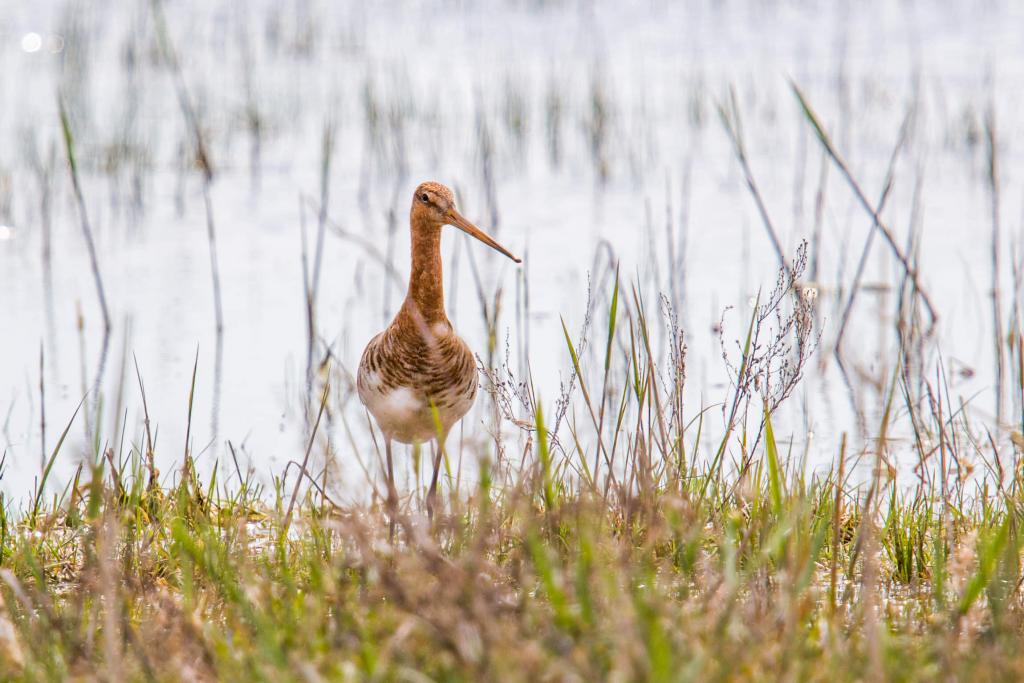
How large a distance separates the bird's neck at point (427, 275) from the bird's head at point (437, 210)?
0.08 feet

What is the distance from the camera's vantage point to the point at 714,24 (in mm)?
13922

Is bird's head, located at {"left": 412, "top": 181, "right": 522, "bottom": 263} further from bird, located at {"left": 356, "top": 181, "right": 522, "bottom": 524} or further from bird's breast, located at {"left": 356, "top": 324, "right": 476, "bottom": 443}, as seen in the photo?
bird's breast, located at {"left": 356, "top": 324, "right": 476, "bottom": 443}

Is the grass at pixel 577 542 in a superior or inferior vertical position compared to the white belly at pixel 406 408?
inferior

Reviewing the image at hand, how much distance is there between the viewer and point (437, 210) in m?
4.62

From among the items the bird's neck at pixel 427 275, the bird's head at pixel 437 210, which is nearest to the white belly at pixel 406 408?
the bird's neck at pixel 427 275

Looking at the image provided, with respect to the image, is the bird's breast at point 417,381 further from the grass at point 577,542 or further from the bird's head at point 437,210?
the bird's head at point 437,210

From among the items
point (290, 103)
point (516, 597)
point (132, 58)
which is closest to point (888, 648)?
point (516, 597)

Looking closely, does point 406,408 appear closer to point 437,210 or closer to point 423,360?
point 423,360

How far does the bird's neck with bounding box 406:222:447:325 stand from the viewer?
457 centimetres

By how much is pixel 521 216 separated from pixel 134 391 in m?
3.20

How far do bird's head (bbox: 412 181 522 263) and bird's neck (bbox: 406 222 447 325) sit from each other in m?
0.02

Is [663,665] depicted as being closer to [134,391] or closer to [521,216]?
[134,391]

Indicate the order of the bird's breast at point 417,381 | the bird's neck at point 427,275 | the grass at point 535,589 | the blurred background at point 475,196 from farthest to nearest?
the blurred background at point 475,196 → the bird's neck at point 427,275 → the bird's breast at point 417,381 → the grass at point 535,589

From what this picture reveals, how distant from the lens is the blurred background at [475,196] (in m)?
5.69
